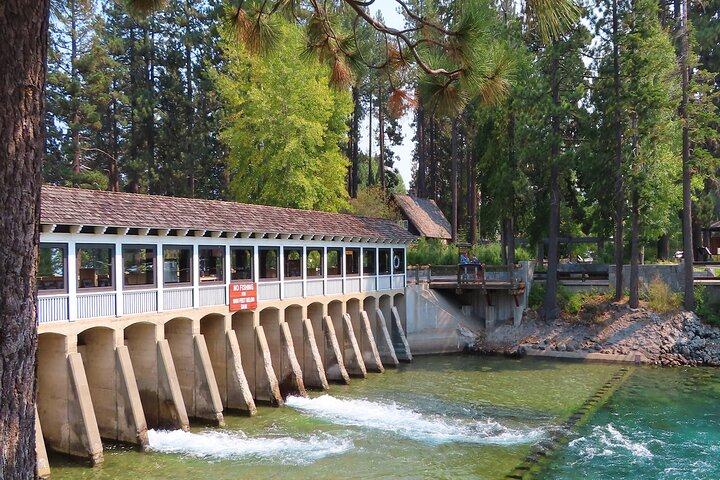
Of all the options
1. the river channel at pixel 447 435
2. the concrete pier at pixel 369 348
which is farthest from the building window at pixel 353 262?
the river channel at pixel 447 435

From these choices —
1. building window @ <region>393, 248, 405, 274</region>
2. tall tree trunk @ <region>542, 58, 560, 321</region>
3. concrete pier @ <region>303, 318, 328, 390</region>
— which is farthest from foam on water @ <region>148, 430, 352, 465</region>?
tall tree trunk @ <region>542, 58, 560, 321</region>

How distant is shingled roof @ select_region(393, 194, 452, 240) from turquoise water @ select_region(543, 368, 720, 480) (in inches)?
913

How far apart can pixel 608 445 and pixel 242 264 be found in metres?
14.3

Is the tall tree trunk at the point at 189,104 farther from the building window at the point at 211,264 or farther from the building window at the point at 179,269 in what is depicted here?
the building window at the point at 179,269

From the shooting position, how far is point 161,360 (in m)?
18.0

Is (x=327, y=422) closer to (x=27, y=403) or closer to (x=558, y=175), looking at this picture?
(x=27, y=403)

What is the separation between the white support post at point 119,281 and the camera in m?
17.2

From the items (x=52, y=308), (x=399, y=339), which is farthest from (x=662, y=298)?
(x=52, y=308)

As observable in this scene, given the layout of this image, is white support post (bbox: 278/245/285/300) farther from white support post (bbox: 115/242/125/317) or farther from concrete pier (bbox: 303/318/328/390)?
white support post (bbox: 115/242/125/317)

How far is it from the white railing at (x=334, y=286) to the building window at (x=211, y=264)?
4903 millimetres

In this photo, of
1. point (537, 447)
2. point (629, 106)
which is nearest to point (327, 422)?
point (537, 447)

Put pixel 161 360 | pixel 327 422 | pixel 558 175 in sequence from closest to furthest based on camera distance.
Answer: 1. pixel 161 360
2. pixel 327 422
3. pixel 558 175

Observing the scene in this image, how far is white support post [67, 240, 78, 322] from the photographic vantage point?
52.2 feet

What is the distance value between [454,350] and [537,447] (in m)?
15.3
